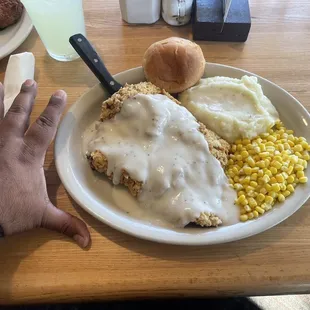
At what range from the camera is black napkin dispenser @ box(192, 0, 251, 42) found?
4.71 feet

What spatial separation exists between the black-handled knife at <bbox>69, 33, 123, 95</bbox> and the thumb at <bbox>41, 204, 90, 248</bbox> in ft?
1.46

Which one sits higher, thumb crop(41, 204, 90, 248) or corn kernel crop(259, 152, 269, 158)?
corn kernel crop(259, 152, 269, 158)

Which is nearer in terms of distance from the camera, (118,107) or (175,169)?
(175,169)

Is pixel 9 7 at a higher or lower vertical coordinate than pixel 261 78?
higher

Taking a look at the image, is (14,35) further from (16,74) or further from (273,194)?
(273,194)

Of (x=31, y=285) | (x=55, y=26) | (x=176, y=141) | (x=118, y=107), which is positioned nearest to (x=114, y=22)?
(x=55, y=26)

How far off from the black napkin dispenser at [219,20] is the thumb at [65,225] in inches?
34.7

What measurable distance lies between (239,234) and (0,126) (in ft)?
2.22

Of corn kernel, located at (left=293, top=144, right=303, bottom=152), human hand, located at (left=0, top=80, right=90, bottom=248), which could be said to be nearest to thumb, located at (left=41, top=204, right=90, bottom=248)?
human hand, located at (left=0, top=80, right=90, bottom=248)

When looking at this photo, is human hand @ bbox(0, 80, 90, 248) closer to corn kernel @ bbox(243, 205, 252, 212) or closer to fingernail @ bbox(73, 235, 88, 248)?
fingernail @ bbox(73, 235, 88, 248)

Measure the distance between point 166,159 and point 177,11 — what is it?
2.35 feet

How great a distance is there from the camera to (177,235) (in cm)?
96

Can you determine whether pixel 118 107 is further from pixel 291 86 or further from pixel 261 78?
pixel 291 86

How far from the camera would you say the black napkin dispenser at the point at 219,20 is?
1.43 m
